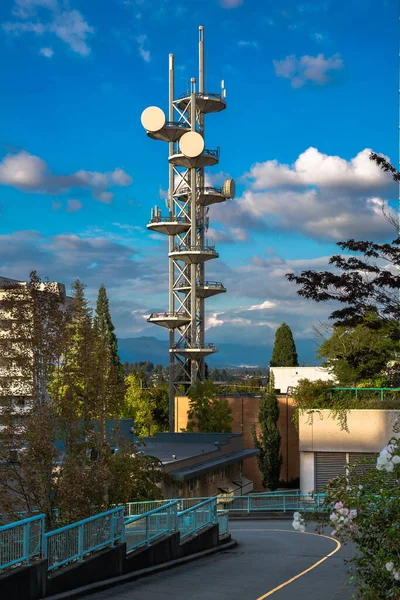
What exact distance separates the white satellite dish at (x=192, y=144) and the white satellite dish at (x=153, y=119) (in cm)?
301

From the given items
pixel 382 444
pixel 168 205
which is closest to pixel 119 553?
pixel 382 444

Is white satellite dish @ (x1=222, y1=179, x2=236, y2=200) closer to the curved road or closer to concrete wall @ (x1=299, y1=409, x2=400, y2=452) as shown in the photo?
concrete wall @ (x1=299, y1=409, x2=400, y2=452)

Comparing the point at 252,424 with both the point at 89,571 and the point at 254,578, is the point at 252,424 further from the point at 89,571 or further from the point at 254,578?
the point at 89,571

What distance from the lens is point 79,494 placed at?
16.7 m

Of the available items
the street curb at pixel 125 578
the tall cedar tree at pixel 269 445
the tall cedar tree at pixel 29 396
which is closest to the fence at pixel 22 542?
the street curb at pixel 125 578

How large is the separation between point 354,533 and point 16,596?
5.67 meters

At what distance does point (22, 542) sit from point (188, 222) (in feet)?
205

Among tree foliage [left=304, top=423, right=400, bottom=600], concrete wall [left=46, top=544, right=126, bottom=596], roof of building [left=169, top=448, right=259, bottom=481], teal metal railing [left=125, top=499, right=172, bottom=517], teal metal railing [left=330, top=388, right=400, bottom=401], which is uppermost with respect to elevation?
teal metal railing [left=330, top=388, right=400, bottom=401]

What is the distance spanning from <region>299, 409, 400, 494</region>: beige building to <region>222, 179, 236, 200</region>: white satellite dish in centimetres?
4147

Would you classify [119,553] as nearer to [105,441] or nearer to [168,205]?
[105,441]

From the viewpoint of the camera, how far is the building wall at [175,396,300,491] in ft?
207

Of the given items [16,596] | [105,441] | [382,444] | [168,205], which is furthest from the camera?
[168,205]

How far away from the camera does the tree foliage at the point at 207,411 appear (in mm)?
63531

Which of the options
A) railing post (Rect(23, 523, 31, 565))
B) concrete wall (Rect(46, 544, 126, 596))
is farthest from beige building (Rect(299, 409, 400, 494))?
railing post (Rect(23, 523, 31, 565))
